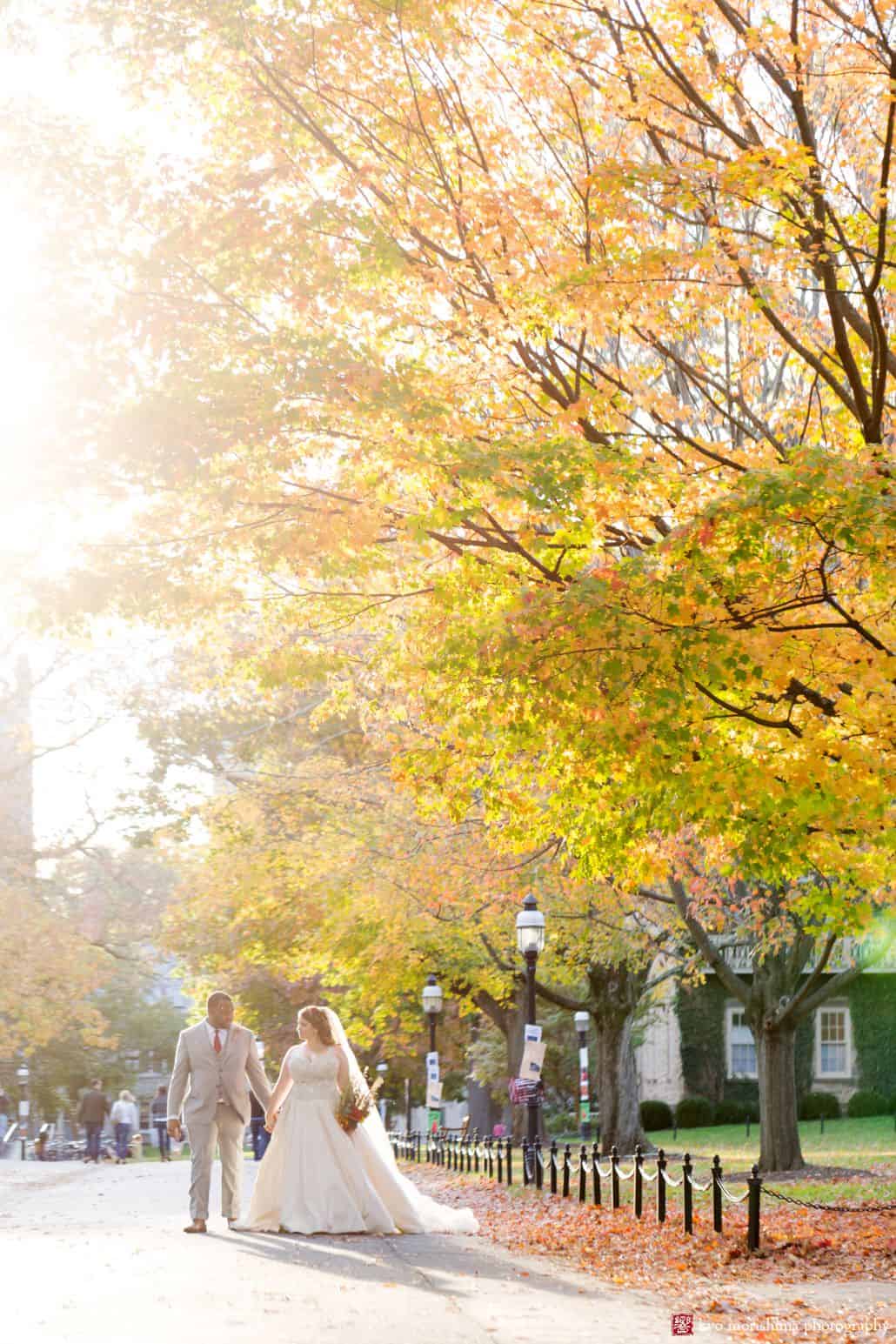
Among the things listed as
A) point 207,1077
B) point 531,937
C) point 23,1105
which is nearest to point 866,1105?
point 23,1105

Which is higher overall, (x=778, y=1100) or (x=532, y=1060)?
(x=532, y=1060)

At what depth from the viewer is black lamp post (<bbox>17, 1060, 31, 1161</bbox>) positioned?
46.9 meters

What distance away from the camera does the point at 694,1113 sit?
4728 centimetres

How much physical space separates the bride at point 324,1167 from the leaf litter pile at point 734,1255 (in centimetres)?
93

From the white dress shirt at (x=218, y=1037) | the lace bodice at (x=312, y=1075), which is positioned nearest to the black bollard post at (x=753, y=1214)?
the lace bodice at (x=312, y=1075)

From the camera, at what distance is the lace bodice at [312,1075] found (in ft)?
46.1

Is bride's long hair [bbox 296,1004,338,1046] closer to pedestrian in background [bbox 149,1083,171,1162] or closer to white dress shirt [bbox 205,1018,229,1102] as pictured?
white dress shirt [bbox 205,1018,229,1102]

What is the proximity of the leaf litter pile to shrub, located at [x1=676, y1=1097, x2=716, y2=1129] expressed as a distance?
1109 inches

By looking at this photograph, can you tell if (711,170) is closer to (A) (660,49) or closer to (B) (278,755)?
(A) (660,49)

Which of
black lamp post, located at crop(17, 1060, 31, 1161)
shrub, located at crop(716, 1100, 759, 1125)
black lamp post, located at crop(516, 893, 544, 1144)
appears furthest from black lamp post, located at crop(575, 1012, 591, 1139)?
black lamp post, located at crop(516, 893, 544, 1144)

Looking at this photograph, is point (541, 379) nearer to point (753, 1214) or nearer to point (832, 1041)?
point (753, 1214)

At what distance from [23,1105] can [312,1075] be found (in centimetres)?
3923

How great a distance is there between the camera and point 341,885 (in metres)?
27.3

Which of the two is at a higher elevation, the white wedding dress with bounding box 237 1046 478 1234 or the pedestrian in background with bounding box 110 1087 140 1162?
the white wedding dress with bounding box 237 1046 478 1234
